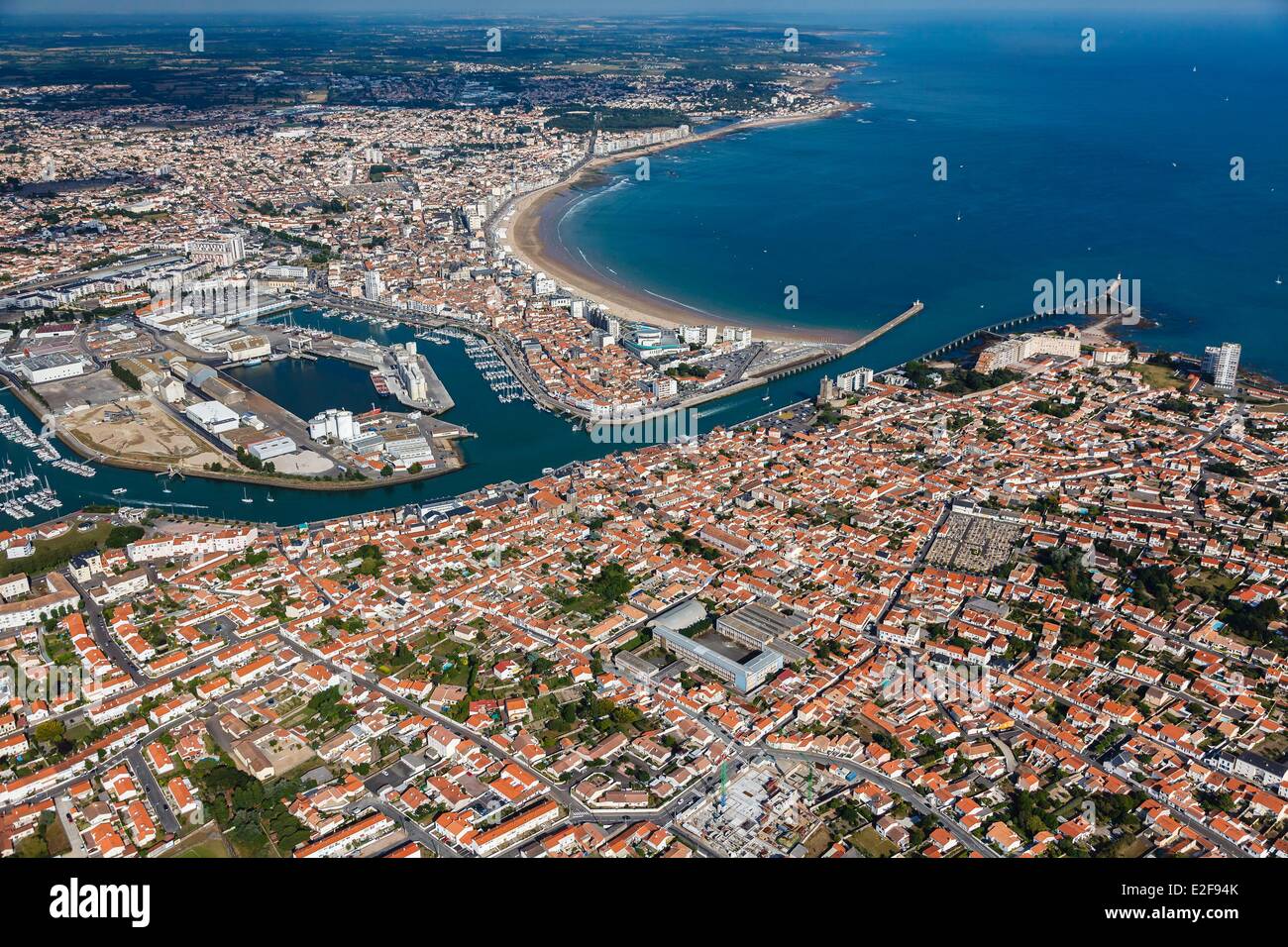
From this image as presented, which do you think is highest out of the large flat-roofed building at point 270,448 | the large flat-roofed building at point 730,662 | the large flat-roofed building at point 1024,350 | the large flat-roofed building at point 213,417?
the large flat-roofed building at point 1024,350

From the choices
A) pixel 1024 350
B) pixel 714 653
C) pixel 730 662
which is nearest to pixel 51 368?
pixel 714 653

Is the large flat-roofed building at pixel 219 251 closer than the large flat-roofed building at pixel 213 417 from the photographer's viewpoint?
No

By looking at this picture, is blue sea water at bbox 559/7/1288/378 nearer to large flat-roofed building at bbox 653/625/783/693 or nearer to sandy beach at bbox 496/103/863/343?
sandy beach at bbox 496/103/863/343

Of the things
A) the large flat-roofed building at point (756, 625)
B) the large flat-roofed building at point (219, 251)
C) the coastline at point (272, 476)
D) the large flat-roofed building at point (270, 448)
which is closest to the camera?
the large flat-roofed building at point (756, 625)

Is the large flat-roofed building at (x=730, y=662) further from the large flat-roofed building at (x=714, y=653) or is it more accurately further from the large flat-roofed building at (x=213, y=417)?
the large flat-roofed building at (x=213, y=417)

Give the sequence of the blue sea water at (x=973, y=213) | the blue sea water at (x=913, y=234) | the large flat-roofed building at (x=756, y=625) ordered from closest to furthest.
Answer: the large flat-roofed building at (x=756, y=625), the blue sea water at (x=913, y=234), the blue sea water at (x=973, y=213)

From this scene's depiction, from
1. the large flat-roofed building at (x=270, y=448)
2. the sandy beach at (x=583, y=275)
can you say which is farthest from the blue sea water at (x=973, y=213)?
the large flat-roofed building at (x=270, y=448)

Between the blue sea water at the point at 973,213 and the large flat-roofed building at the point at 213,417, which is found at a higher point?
the blue sea water at the point at 973,213
